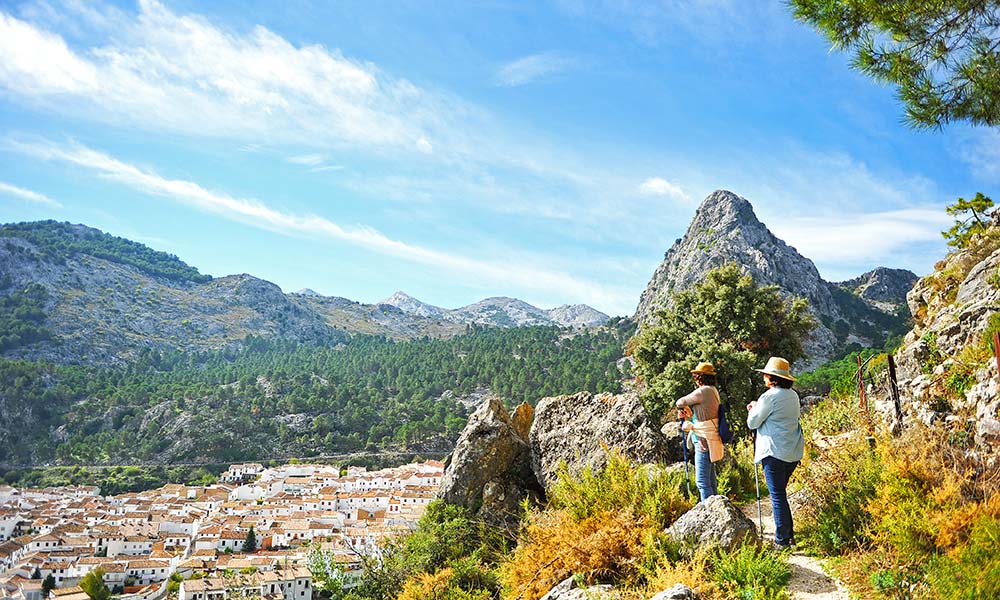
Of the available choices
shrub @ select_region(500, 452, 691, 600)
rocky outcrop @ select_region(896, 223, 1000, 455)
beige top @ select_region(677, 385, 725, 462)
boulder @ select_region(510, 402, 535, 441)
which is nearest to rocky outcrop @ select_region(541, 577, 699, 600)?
shrub @ select_region(500, 452, 691, 600)

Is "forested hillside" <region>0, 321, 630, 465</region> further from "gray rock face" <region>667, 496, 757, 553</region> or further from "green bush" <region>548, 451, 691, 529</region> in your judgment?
"gray rock face" <region>667, 496, 757, 553</region>

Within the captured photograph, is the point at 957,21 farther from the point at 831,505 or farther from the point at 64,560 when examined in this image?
the point at 64,560

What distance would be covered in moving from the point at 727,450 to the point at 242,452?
93.4m

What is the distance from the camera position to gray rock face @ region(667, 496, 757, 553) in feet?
15.1

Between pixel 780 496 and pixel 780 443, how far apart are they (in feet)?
1.51

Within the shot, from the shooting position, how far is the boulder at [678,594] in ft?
13.0

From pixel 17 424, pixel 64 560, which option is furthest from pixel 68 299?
pixel 64 560

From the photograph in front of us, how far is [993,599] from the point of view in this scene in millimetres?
3320

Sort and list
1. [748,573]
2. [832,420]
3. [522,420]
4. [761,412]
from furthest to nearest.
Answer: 1. [522,420]
2. [832,420]
3. [761,412]
4. [748,573]

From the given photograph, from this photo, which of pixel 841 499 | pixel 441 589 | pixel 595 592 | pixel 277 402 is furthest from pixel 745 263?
pixel 595 592

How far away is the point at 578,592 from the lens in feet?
15.4

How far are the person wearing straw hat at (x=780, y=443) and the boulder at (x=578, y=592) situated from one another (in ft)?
5.51

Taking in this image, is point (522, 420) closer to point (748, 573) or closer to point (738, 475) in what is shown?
point (738, 475)

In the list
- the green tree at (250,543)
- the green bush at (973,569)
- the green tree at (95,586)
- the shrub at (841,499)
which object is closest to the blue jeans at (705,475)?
the shrub at (841,499)
